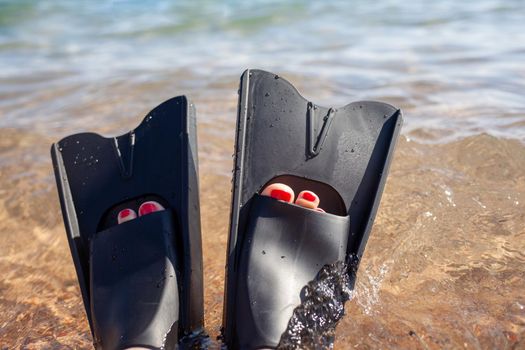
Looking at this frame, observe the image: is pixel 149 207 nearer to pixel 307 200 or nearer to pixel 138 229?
pixel 138 229

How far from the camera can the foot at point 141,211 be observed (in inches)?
71.5

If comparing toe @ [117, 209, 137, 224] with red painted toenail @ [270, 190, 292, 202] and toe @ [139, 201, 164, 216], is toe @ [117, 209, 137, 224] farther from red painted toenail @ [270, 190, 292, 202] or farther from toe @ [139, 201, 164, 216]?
red painted toenail @ [270, 190, 292, 202]

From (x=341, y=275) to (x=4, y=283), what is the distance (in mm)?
1237

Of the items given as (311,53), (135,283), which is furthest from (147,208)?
(311,53)

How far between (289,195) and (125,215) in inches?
21.3

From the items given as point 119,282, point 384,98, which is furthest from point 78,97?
point 119,282

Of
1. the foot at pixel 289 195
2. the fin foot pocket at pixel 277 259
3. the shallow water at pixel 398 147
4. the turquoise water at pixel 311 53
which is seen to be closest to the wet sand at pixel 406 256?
the shallow water at pixel 398 147

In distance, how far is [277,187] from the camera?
182cm

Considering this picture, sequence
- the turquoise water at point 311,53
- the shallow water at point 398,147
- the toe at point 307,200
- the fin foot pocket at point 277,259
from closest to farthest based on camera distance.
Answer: the fin foot pocket at point 277,259
the shallow water at point 398,147
the toe at point 307,200
the turquoise water at point 311,53

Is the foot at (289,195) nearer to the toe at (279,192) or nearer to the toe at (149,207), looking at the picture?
the toe at (279,192)

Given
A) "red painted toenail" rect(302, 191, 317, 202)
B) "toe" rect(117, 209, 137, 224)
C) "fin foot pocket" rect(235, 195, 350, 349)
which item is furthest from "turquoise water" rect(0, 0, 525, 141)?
"toe" rect(117, 209, 137, 224)

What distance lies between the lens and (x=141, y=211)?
1.82 metres

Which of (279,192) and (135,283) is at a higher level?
(279,192)

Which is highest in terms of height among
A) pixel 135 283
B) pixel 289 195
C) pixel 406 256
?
pixel 289 195
